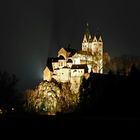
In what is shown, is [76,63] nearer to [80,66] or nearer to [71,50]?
[80,66]

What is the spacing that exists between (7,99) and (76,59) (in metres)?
13.4

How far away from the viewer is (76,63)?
70.9 meters

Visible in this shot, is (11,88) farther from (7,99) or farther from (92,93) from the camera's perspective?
(92,93)

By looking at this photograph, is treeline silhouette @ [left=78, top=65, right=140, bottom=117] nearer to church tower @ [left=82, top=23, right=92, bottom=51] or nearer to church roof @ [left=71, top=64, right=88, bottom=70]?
church roof @ [left=71, top=64, right=88, bottom=70]

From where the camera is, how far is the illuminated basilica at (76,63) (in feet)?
222

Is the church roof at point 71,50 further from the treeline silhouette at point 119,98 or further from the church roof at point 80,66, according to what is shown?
the treeline silhouette at point 119,98

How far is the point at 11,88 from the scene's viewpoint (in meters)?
63.0

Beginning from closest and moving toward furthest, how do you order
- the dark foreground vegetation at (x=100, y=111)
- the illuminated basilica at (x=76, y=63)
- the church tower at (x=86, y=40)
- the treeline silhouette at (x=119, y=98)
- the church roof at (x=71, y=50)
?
the dark foreground vegetation at (x=100, y=111) → the treeline silhouette at (x=119, y=98) → the illuminated basilica at (x=76, y=63) → the church roof at (x=71, y=50) → the church tower at (x=86, y=40)

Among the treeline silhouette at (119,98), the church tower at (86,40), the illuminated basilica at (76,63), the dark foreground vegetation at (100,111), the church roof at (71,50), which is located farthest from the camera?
the church tower at (86,40)

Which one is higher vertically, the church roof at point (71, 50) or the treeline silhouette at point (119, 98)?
the church roof at point (71, 50)

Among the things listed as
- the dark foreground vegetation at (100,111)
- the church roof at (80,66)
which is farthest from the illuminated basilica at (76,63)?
the dark foreground vegetation at (100,111)

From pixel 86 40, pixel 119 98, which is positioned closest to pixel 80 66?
pixel 86 40

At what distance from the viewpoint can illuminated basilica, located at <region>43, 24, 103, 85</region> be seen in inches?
2670

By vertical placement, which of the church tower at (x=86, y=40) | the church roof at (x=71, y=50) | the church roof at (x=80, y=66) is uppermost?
the church tower at (x=86, y=40)
